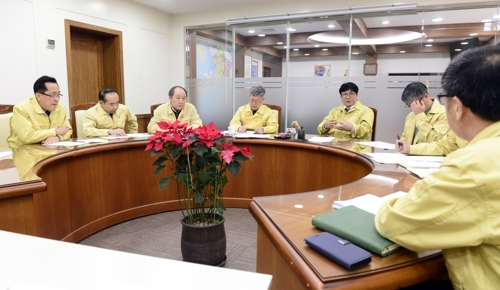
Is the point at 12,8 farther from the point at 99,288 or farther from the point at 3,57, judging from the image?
the point at 99,288

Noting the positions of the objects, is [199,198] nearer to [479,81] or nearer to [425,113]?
[479,81]

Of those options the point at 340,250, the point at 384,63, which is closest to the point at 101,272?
the point at 340,250

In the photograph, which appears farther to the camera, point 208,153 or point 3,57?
point 3,57

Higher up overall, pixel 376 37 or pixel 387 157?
pixel 376 37

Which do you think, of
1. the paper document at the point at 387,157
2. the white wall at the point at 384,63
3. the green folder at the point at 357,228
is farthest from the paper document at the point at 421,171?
the white wall at the point at 384,63

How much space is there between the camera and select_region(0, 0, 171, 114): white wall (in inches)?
144

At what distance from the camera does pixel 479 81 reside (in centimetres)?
82

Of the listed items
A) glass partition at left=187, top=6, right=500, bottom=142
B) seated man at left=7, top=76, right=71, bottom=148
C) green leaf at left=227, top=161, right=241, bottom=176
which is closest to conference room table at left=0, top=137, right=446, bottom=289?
seated man at left=7, top=76, right=71, bottom=148

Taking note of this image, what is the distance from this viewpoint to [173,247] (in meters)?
2.45

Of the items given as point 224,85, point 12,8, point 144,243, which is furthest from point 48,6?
point 144,243

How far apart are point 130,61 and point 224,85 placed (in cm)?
159

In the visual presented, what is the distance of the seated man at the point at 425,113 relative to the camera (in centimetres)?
240

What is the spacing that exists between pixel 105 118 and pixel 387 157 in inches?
109

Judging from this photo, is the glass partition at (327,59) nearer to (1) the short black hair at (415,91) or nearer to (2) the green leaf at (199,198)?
(1) the short black hair at (415,91)
